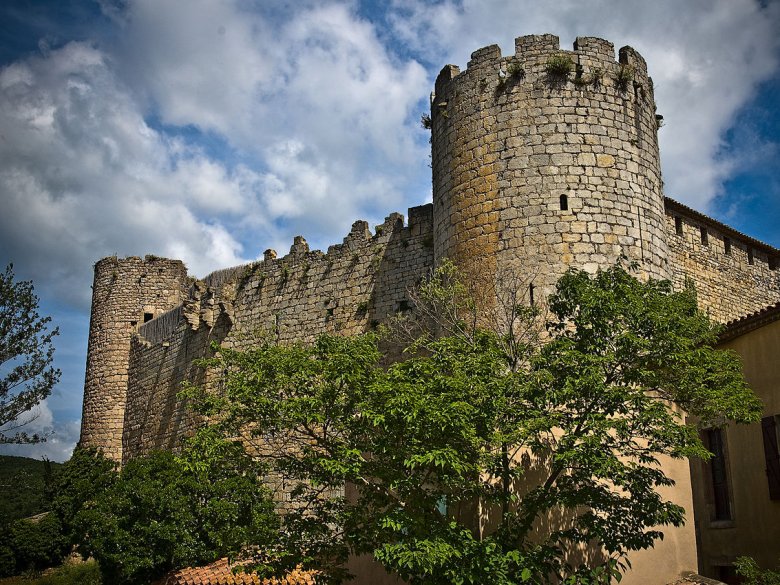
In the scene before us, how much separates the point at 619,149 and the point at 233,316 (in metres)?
13.5

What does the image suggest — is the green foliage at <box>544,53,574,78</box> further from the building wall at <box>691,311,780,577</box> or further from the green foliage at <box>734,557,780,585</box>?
the green foliage at <box>734,557,780,585</box>

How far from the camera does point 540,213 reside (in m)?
15.4

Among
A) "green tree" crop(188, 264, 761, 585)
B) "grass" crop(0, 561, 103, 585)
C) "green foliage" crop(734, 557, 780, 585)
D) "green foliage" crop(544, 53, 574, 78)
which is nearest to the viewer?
"green tree" crop(188, 264, 761, 585)

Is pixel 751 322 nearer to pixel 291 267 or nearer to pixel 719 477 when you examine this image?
pixel 719 477

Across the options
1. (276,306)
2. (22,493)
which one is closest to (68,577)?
(276,306)

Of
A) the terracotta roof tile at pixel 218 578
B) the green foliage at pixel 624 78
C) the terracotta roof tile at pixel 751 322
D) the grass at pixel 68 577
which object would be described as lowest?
the grass at pixel 68 577

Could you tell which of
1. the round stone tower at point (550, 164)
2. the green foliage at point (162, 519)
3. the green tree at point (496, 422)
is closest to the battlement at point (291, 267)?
the round stone tower at point (550, 164)

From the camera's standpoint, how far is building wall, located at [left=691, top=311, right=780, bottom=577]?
1448cm

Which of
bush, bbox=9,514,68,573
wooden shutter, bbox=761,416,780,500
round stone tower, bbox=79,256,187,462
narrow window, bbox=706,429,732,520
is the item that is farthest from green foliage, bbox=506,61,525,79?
bush, bbox=9,514,68,573

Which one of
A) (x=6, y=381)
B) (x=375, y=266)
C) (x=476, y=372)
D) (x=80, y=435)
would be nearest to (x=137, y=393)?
(x=80, y=435)

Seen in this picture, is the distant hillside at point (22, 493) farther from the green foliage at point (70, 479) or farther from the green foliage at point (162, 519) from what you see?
the green foliage at point (162, 519)

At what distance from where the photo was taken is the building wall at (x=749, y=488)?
14.5m

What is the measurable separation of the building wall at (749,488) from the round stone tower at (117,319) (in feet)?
72.1

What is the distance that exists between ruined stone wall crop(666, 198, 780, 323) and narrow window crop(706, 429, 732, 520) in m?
5.36
